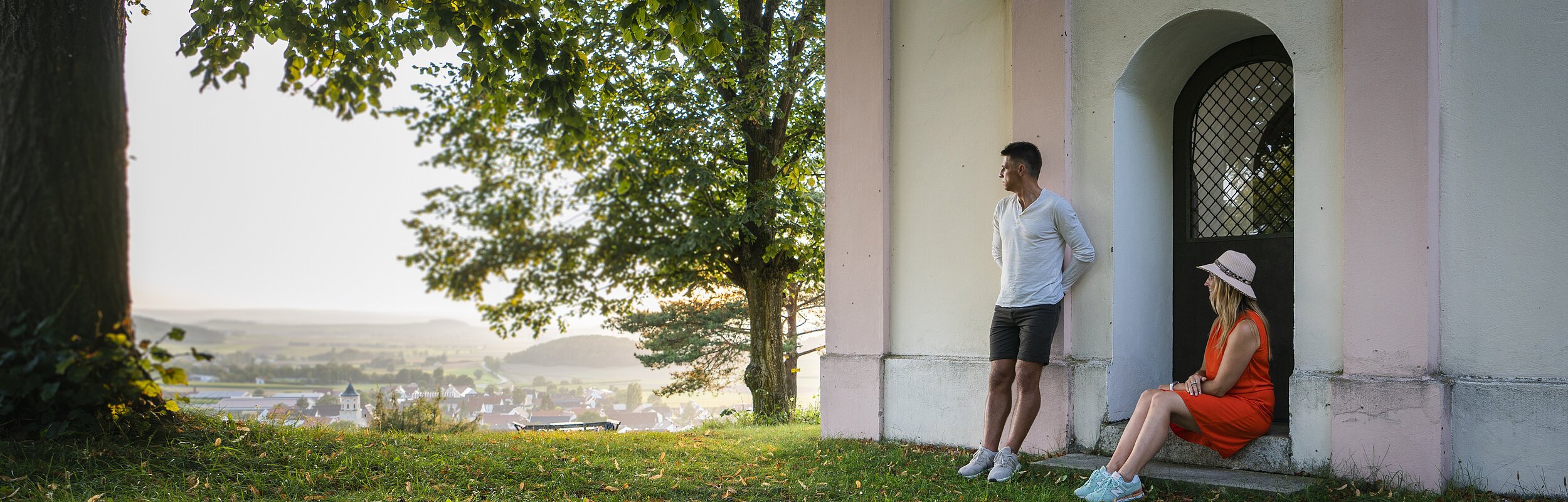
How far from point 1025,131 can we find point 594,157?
401 inches

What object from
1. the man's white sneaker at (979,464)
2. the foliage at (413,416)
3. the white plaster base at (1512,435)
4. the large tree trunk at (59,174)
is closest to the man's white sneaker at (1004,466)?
the man's white sneaker at (979,464)

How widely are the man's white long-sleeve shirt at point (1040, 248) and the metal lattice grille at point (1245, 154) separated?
3.97ft

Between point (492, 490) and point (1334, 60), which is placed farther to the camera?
point (1334, 60)

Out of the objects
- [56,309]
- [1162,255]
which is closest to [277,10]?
[56,309]

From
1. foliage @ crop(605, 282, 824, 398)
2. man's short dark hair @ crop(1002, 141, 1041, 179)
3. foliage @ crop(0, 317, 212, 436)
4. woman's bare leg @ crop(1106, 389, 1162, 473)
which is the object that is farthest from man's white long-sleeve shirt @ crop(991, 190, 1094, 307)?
foliage @ crop(605, 282, 824, 398)

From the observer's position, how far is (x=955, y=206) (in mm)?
6824

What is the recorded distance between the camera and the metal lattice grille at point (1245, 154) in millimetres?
6172

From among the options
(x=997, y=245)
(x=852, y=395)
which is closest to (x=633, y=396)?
(x=852, y=395)

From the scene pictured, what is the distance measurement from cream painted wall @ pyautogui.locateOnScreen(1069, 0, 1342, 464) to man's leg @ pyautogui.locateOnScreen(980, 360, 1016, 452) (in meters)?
0.64

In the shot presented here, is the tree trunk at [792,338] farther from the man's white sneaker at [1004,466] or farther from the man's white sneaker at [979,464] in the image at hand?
the man's white sneaker at [1004,466]

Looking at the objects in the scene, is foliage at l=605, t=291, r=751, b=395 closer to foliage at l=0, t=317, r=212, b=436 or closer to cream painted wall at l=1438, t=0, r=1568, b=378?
foliage at l=0, t=317, r=212, b=436

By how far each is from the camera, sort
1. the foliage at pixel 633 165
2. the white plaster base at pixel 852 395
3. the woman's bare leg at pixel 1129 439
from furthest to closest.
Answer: the foliage at pixel 633 165 < the white plaster base at pixel 852 395 < the woman's bare leg at pixel 1129 439

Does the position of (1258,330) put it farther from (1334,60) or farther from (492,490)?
(492,490)

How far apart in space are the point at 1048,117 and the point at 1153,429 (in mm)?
2311
